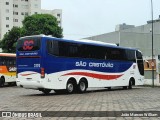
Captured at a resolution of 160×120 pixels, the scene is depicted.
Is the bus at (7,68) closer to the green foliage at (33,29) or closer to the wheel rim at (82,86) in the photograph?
the wheel rim at (82,86)

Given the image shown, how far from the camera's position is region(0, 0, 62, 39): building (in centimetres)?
12662

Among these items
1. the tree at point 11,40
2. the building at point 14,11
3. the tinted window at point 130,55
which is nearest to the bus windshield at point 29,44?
the tinted window at point 130,55

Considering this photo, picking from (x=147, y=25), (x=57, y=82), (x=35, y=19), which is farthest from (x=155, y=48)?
(x=57, y=82)

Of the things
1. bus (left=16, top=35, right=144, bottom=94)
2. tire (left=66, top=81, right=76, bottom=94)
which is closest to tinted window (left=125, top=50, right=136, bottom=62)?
bus (left=16, top=35, right=144, bottom=94)

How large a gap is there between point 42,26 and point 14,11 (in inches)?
2339

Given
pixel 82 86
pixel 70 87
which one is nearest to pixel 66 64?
pixel 70 87

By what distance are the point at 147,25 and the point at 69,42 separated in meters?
43.0

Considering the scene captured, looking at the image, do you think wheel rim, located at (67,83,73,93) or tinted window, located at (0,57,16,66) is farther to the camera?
tinted window, located at (0,57,16,66)

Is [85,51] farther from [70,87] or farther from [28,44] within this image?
[28,44]

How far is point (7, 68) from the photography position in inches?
1487

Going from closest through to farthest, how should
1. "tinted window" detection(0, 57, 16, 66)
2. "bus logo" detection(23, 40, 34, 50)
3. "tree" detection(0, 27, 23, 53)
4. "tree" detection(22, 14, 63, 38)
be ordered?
"bus logo" detection(23, 40, 34, 50), "tinted window" detection(0, 57, 16, 66), "tree" detection(22, 14, 63, 38), "tree" detection(0, 27, 23, 53)

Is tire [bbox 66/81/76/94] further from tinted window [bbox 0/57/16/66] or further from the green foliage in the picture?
the green foliage

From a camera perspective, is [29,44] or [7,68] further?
[7,68]

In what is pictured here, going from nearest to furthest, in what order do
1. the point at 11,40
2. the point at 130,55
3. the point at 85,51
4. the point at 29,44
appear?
1. the point at 29,44
2. the point at 85,51
3. the point at 130,55
4. the point at 11,40
